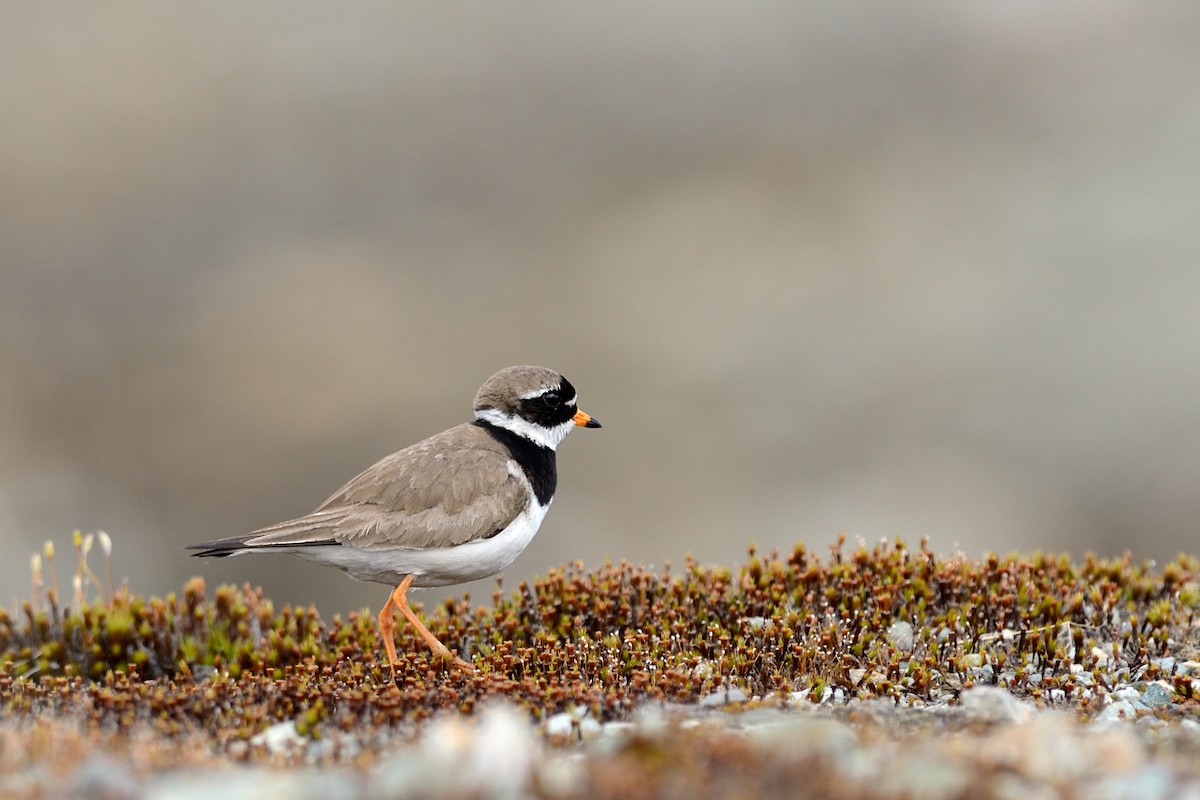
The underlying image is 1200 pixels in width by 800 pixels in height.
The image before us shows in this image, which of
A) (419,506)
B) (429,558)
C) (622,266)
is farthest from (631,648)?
(622,266)

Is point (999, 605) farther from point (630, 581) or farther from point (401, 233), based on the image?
point (401, 233)

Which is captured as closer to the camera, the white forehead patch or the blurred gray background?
the white forehead patch

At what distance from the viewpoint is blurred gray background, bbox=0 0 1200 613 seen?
60.7 feet

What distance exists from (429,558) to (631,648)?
66.7 inches

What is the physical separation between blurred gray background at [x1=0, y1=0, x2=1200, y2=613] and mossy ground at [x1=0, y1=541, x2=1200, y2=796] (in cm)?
738

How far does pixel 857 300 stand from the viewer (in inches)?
836

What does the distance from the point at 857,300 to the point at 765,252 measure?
2.19 meters

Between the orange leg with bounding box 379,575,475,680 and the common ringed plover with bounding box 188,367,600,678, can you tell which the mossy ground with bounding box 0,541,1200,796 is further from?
the common ringed plover with bounding box 188,367,600,678

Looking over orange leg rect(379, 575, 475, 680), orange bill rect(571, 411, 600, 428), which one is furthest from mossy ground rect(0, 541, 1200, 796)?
orange bill rect(571, 411, 600, 428)

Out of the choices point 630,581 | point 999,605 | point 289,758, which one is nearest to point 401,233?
point 630,581

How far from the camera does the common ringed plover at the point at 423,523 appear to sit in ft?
28.5

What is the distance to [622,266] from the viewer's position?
22500mm

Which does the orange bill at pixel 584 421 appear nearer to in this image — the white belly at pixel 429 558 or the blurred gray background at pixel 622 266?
the white belly at pixel 429 558

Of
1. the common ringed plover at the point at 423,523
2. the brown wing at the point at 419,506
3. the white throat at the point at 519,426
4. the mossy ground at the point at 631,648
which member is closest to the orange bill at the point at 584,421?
the white throat at the point at 519,426
